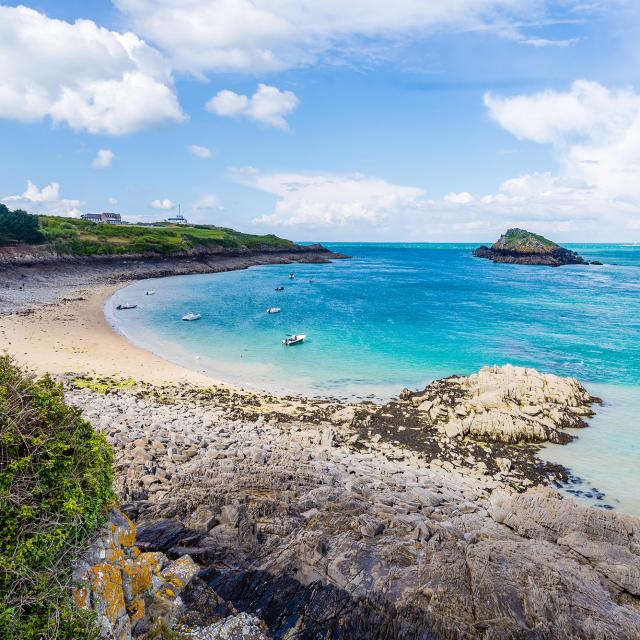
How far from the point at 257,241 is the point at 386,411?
155914mm

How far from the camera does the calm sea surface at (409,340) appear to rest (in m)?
26.4

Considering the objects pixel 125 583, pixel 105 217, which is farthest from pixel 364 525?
pixel 105 217

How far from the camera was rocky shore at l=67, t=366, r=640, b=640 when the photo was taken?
952 cm

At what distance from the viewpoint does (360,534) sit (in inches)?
474

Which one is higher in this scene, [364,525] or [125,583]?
[125,583]

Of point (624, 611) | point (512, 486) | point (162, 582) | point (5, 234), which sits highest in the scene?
point (5, 234)

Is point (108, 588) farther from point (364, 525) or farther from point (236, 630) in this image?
point (364, 525)

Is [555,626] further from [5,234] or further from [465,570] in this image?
[5,234]

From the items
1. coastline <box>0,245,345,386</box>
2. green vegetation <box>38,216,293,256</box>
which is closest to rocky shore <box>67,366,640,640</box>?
coastline <box>0,245,345,386</box>

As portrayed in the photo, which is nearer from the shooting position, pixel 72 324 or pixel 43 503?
pixel 43 503

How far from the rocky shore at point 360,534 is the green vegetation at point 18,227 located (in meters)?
77.5

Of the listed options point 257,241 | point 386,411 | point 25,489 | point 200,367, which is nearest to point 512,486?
point 386,411

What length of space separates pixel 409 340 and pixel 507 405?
20.4m

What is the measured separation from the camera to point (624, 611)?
33.8 ft
